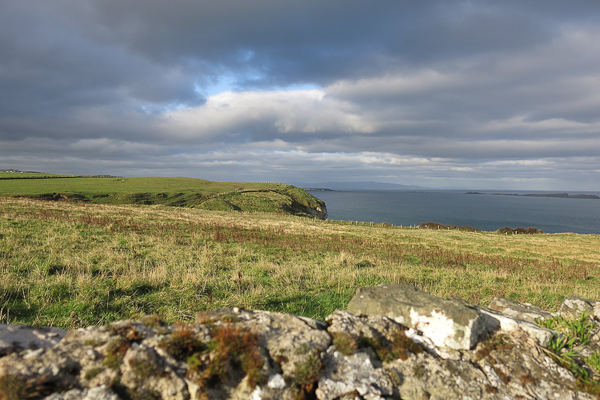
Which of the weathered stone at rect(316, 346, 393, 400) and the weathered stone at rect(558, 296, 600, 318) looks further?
the weathered stone at rect(558, 296, 600, 318)

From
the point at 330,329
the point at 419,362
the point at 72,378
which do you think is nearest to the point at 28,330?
the point at 72,378

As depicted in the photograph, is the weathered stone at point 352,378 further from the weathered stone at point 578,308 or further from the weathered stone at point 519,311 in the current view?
the weathered stone at point 578,308

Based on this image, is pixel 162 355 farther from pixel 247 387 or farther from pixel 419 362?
pixel 419 362

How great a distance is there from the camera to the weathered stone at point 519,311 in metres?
5.18

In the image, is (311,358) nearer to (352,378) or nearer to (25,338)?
(352,378)

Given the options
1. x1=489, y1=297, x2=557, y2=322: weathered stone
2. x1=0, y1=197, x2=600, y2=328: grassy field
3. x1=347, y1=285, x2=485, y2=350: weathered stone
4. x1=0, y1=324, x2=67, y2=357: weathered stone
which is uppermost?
x1=0, y1=324, x2=67, y2=357: weathered stone

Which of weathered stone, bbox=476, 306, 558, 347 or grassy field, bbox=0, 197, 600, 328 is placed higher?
weathered stone, bbox=476, 306, 558, 347

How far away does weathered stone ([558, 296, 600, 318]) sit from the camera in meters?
5.27

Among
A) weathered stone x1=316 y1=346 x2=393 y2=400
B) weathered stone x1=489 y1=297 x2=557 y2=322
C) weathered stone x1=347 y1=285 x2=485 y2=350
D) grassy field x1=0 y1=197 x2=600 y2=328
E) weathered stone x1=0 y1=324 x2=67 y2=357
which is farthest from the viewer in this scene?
grassy field x1=0 y1=197 x2=600 y2=328

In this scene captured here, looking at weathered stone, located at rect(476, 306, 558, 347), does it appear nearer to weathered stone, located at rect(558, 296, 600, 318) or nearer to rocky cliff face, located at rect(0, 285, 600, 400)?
rocky cliff face, located at rect(0, 285, 600, 400)

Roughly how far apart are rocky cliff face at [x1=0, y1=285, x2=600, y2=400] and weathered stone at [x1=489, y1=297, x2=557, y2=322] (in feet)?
2.29

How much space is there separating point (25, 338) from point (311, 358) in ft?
10.4

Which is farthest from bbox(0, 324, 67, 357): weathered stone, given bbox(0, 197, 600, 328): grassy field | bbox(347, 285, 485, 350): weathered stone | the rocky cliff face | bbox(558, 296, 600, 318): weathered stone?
bbox(558, 296, 600, 318): weathered stone

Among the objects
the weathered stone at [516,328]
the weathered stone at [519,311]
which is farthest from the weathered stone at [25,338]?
the weathered stone at [519,311]
